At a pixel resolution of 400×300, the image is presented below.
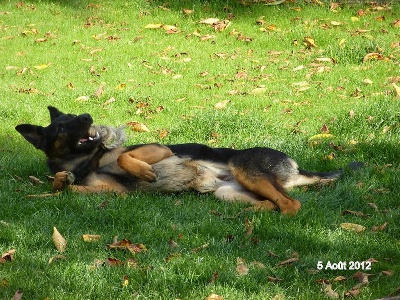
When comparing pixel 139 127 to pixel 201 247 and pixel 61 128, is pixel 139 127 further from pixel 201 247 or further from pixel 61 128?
pixel 201 247

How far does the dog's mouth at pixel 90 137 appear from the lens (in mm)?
7336

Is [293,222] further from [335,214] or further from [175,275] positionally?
[175,275]

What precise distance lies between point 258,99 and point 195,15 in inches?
198

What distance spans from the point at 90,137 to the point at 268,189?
2.02m

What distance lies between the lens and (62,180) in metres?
6.99

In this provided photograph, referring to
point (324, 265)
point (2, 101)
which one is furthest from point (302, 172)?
point (2, 101)

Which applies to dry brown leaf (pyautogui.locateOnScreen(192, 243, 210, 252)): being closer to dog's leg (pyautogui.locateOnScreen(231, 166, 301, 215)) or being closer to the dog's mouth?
dog's leg (pyautogui.locateOnScreen(231, 166, 301, 215))

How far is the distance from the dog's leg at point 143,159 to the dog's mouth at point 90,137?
1.31 feet

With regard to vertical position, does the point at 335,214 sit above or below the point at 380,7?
below

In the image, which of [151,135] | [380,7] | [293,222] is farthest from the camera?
[380,7]

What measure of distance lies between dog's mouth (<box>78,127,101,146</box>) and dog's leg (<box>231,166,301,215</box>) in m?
1.50

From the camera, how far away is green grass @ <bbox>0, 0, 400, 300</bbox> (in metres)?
5.06

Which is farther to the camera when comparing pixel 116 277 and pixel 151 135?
pixel 151 135

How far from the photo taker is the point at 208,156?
743 centimetres
